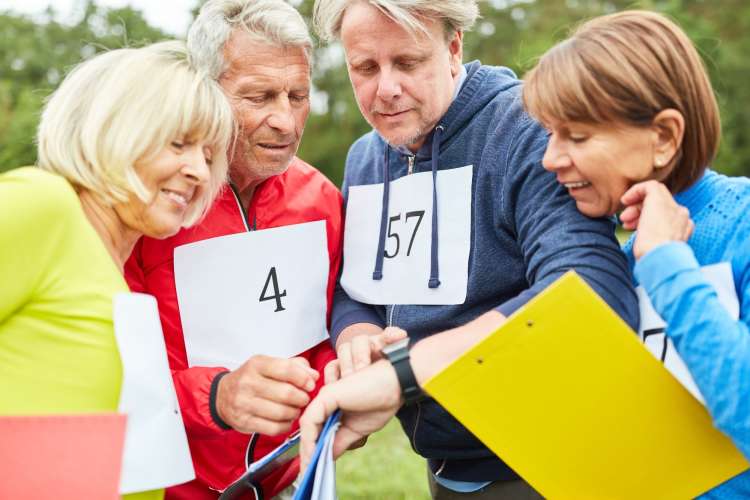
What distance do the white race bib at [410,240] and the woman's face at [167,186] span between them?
0.70 metres

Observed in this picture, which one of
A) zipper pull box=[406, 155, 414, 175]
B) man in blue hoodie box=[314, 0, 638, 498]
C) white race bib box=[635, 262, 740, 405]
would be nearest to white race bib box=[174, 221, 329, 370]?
man in blue hoodie box=[314, 0, 638, 498]

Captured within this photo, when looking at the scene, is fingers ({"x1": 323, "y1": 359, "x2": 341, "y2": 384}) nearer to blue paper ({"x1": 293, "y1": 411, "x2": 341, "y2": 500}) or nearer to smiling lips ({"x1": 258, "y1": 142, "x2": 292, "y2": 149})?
blue paper ({"x1": 293, "y1": 411, "x2": 341, "y2": 500})

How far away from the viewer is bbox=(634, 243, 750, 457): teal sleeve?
4.90 feet

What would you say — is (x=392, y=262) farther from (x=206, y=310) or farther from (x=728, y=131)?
(x=728, y=131)

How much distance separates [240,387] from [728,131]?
30057mm

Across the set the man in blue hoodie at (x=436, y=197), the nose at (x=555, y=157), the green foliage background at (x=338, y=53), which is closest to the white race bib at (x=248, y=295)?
the man in blue hoodie at (x=436, y=197)

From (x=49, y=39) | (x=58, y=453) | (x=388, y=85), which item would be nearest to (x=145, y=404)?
(x=58, y=453)

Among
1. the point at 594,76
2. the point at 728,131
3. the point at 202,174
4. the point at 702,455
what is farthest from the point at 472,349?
the point at 728,131

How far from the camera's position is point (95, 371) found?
1.72m

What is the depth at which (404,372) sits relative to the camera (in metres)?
1.72

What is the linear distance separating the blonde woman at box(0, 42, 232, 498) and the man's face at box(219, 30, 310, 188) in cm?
33

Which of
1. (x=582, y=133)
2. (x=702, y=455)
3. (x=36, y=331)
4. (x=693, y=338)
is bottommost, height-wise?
(x=702, y=455)

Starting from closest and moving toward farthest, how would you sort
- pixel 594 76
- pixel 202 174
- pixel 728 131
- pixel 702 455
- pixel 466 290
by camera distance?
1. pixel 702 455
2. pixel 594 76
3. pixel 202 174
4. pixel 466 290
5. pixel 728 131

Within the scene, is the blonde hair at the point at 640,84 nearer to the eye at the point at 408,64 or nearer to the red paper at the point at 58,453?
the eye at the point at 408,64
